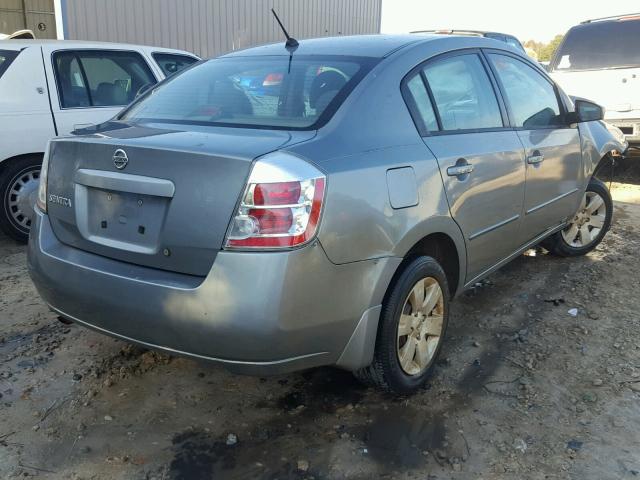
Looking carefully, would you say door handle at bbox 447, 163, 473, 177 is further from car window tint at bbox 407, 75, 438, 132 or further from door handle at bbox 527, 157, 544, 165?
door handle at bbox 527, 157, 544, 165

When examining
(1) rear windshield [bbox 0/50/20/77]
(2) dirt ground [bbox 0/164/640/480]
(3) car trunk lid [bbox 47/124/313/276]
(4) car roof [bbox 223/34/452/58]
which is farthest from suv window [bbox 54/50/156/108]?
(3) car trunk lid [bbox 47/124/313/276]

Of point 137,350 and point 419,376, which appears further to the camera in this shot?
point 137,350

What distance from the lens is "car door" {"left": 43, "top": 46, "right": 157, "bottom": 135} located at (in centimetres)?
532

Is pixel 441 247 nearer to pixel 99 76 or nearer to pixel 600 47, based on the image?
pixel 99 76

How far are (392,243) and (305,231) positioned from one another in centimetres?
49

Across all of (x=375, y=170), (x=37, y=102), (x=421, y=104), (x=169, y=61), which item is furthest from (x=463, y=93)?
(x=169, y=61)

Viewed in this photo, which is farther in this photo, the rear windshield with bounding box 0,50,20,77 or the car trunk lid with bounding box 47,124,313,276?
the rear windshield with bounding box 0,50,20,77

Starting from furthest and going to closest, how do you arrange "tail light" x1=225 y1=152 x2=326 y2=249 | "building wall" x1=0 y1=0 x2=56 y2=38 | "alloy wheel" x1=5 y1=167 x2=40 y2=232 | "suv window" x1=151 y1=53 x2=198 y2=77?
"building wall" x1=0 y1=0 x2=56 y2=38 < "suv window" x1=151 y1=53 x2=198 y2=77 < "alloy wheel" x1=5 y1=167 x2=40 y2=232 < "tail light" x1=225 y1=152 x2=326 y2=249

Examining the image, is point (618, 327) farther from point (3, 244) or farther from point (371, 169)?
point (3, 244)

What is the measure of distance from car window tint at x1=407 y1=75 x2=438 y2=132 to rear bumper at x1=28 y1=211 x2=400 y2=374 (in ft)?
2.61

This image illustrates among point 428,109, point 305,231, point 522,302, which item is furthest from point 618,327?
point 305,231

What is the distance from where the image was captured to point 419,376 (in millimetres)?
2941

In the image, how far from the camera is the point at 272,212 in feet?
7.10

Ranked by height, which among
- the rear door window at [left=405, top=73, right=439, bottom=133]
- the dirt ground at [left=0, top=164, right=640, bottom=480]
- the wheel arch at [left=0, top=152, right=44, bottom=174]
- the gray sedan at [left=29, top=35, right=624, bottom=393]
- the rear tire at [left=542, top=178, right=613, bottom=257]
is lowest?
the dirt ground at [left=0, top=164, right=640, bottom=480]
